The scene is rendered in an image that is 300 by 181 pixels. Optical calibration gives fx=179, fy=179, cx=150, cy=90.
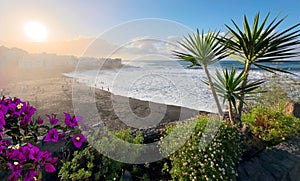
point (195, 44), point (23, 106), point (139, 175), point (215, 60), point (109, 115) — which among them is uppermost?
point (195, 44)

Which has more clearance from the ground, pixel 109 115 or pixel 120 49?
pixel 120 49

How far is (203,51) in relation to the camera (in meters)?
3.38

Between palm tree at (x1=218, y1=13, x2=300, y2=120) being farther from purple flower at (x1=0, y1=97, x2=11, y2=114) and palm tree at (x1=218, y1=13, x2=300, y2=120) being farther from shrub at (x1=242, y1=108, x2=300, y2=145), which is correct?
purple flower at (x1=0, y1=97, x2=11, y2=114)

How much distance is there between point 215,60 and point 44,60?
28464 mm

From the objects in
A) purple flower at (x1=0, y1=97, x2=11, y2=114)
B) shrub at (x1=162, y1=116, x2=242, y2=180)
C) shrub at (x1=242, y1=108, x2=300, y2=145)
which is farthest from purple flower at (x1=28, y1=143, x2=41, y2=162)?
shrub at (x1=242, y1=108, x2=300, y2=145)

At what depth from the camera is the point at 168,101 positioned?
9430 mm

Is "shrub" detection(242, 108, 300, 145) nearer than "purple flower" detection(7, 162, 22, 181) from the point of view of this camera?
No

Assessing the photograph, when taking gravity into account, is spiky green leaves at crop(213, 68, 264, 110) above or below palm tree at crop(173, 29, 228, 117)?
below

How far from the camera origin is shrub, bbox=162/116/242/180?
2.10 metres

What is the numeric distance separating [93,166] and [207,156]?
145 cm

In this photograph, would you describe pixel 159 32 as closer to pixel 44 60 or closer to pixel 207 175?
pixel 207 175

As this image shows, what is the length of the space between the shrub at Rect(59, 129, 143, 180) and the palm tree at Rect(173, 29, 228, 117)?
82.1 inches

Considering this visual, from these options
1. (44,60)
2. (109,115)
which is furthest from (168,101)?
(44,60)

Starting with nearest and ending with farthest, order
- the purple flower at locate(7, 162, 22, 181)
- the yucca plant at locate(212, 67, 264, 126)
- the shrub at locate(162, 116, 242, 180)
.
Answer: the purple flower at locate(7, 162, 22, 181) < the shrub at locate(162, 116, 242, 180) < the yucca plant at locate(212, 67, 264, 126)
